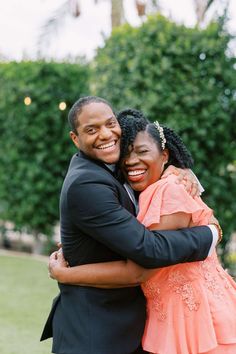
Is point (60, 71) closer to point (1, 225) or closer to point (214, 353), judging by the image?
point (1, 225)

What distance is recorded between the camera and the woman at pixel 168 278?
10.6 feet

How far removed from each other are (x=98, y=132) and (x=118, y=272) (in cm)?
68

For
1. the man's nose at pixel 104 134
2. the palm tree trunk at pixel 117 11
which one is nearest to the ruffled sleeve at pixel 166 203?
the man's nose at pixel 104 134

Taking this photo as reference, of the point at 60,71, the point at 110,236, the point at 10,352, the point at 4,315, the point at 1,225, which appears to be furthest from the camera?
the point at 1,225

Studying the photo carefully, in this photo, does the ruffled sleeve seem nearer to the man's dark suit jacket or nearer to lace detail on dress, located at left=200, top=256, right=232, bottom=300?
the man's dark suit jacket

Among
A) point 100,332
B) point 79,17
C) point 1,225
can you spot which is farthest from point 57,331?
point 79,17

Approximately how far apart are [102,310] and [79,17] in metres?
11.4

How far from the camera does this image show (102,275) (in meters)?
3.22

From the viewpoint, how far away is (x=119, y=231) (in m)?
3.06

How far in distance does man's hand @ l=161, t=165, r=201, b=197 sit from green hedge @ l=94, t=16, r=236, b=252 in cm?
445

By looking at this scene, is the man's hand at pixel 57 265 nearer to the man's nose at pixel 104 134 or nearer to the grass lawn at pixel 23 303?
the man's nose at pixel 104 134

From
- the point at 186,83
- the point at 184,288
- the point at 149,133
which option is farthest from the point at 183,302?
the point at 186,83

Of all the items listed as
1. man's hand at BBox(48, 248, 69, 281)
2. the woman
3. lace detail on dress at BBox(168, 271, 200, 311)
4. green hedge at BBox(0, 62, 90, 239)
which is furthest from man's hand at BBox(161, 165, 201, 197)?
green hedge at BBox(0, 62, 90, 239)

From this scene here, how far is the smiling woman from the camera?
3.33 metres
